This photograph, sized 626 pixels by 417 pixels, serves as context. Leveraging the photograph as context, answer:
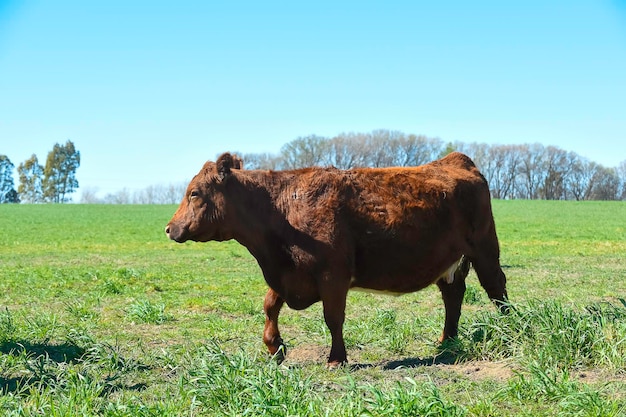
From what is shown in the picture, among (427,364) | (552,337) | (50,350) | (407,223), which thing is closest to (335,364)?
(427,364)

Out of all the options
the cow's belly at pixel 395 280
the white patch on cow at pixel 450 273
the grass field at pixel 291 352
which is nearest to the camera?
the grass field at pixel 291 352

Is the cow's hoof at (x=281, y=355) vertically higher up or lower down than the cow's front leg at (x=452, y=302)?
lower down

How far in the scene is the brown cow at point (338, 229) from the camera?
Result: 23.3 ft

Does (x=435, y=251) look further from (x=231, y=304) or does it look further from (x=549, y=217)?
(x=549, y=217)

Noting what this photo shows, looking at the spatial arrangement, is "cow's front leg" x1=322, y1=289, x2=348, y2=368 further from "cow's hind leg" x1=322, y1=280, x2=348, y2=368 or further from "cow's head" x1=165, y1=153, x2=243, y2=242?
"cow's head" x1=165, y1=153, x2=243, y2=242

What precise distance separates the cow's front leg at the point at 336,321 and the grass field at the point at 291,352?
0.24 metres

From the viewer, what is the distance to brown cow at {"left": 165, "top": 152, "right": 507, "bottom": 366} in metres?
7.11

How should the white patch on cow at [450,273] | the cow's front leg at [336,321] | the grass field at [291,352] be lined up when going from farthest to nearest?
the white patch on cow at [450,273] → the cow's front leg at [336,321] → the grass field at [291,352]

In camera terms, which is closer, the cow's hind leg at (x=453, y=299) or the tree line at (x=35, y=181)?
the cow's hind leg at (x=453, y=299)

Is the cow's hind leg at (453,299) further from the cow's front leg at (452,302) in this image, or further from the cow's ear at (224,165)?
the cow's ear at (224,165)

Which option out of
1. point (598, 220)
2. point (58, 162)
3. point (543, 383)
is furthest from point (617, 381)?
point (58, 162)

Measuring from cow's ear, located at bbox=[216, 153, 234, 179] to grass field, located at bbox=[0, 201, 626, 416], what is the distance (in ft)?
6.57

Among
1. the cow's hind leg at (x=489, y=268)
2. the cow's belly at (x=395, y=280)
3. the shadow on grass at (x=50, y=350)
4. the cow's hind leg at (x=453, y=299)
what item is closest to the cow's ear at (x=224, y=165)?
the cow's belly at (x=395, y=280)

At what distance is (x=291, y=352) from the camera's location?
7.85 m
